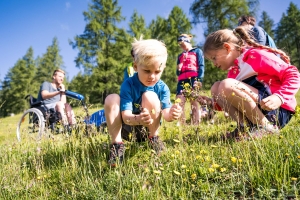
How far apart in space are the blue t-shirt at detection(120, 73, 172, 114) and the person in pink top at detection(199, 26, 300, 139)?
500 mm

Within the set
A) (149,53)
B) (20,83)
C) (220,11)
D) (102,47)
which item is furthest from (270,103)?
(20,83)

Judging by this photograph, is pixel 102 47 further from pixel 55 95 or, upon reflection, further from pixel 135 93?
pixel 135 93

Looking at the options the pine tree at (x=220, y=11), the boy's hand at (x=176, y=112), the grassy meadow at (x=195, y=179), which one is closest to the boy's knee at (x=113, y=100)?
the grassy meadow at (x=195, y=179)

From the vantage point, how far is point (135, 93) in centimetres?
240

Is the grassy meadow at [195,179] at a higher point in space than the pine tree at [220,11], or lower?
lower

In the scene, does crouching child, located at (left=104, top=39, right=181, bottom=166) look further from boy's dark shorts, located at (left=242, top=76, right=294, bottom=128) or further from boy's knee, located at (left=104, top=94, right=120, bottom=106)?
boy's dark shorts, located at (left=242, top=76, right=294, bottom=128)

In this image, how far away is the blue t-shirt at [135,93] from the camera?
7.46 ft

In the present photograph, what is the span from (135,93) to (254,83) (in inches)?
48.0

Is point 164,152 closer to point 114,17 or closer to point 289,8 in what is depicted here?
point 114,17

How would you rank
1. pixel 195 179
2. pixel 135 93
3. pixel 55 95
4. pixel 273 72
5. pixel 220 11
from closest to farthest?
pixel 195 179 → pixel 273 72 → pixel 135 93 → pixel 55 95 → pixel 220 11

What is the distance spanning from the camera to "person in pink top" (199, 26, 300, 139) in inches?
81.7

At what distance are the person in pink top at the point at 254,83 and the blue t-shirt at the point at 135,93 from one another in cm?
50

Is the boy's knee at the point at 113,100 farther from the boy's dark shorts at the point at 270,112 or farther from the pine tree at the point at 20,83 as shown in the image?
the pine tree at the point at 20,83

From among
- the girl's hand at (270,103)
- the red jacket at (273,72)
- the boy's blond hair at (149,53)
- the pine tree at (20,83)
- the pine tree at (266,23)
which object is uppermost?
the pine tree at (266,23)
